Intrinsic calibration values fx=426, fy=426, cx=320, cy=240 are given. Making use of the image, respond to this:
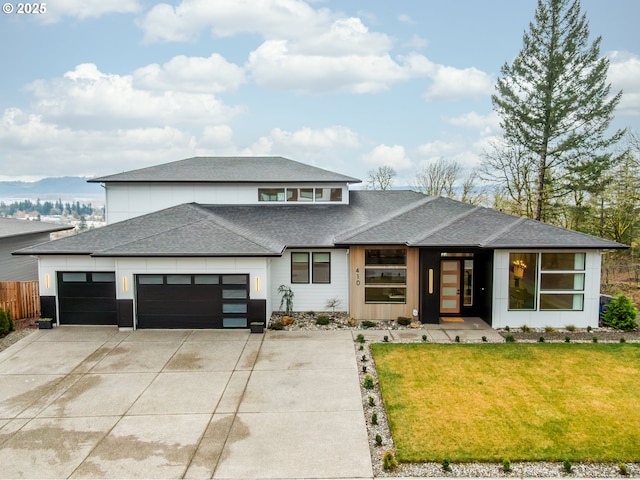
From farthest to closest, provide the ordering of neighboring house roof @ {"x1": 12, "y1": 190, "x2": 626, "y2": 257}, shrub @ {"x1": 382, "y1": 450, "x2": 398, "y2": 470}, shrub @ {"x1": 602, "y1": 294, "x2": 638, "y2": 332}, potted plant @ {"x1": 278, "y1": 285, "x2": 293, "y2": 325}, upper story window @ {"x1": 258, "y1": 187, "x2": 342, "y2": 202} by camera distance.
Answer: upper story window @ {"x1": 258, "y1": 187, "x2": 342, "y2": 202} < potted plant @ {"x1": 278, "y1": 285, "x2": 293, "y2": 325} < shrub @ {"x1": 602, "y1": 294, "x2": 638, "y2": 332} < neighboring house roof @ {"x1": 12, "y1": 190, "x2": 626, "y2": 257} < shrub @ {"x1": 382, "y1": 450, "x2": 398, "y2": 470}

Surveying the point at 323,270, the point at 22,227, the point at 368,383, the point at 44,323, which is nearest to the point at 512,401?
the point at 368,383

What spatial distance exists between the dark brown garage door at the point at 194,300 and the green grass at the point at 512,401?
477 centimetres

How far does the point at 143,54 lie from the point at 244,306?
55.1 feet

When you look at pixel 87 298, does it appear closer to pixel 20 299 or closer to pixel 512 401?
pixel 20 299

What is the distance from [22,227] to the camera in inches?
744

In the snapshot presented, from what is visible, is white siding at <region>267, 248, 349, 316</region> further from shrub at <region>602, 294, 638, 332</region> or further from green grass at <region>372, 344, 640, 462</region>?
shrub at <region>602, 294, 638, 332</region>

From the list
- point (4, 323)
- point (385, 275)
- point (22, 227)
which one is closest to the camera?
point (4, 323)

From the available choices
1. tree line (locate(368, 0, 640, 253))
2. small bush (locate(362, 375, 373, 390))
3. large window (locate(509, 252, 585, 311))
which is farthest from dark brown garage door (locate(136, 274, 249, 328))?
tree line (locate(368, 0, 640, 253))

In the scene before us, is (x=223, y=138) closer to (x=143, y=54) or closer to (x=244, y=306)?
(x=143, y=54)

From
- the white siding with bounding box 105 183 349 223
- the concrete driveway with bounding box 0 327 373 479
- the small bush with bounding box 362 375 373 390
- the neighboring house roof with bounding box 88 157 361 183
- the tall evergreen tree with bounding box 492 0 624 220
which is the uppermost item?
the tall evergreen tree with bounding box 492 0 624 220

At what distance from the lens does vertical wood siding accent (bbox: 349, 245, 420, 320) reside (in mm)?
14500

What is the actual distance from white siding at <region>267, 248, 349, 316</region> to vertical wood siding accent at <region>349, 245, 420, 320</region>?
100 centimetres

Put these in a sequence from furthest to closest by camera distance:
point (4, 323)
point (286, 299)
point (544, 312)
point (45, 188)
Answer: point (45, 188) → point (286, 299) → point (544, 312) → point (4, 323)

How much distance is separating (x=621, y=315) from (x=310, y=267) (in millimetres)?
10338
